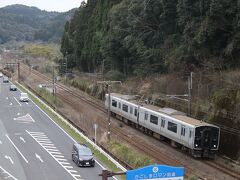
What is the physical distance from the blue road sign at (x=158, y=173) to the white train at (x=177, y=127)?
73.3ft

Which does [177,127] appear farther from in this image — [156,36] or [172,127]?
[156,36]

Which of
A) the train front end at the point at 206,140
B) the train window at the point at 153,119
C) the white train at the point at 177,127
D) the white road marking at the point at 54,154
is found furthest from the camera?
the train window at the point at 153,119

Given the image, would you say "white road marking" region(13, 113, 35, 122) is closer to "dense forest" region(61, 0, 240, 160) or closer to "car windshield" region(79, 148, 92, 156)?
"dense forest" region(61, 0, 240, 160)

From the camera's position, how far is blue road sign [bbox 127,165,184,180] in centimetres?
1206

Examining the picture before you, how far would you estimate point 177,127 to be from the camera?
37156 mm

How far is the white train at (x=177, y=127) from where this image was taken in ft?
114

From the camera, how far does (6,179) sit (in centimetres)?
2966

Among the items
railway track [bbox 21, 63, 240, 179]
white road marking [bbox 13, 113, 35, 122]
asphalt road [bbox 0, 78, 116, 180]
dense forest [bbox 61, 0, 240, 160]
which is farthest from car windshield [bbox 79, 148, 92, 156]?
white road marking [bbox 13, 113, 35, 122]

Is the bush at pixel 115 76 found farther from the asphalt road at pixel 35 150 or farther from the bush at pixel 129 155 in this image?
the bush at pixel 129 155

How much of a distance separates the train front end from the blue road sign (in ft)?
73.4

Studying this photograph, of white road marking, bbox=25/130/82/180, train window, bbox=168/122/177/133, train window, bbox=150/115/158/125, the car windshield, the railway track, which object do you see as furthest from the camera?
train window, bbox=150/115/158/125

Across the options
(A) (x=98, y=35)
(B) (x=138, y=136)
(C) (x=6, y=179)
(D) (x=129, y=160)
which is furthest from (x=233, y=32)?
(A) (x=98, y=35)

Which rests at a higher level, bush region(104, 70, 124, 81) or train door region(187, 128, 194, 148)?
bush region(104, 70, 124, 81)

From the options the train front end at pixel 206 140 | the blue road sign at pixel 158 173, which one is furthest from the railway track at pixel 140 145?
the blue road sign at pixel 158 173
